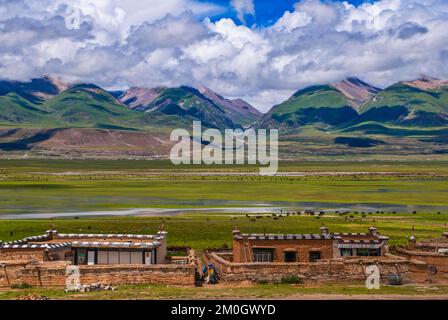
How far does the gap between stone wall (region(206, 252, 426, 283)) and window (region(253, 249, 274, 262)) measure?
4286 mm

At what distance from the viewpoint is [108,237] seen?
45.8 m

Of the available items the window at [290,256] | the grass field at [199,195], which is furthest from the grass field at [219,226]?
the grass field at [199,195]

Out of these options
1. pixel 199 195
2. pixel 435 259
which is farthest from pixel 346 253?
pixel 199 195

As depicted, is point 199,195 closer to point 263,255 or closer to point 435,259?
point 263,255

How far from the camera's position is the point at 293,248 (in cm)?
4197

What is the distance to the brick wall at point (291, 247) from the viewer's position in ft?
137

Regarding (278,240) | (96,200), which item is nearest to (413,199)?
(96,200)

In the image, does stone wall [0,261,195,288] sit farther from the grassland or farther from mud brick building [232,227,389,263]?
mud brick building [232,227,389,263]

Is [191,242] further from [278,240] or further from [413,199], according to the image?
[413,199]

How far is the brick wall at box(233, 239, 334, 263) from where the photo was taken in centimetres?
4178

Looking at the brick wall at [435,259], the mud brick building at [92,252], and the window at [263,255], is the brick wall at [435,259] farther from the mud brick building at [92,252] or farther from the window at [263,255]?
the mud brick building at [92,252]

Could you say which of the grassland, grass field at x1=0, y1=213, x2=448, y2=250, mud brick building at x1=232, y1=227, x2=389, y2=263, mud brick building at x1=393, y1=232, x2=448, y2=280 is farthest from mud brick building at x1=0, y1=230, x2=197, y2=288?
mud brick building at x1=393, y1=232, x2=448, y2=280

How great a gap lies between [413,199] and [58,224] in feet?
226
